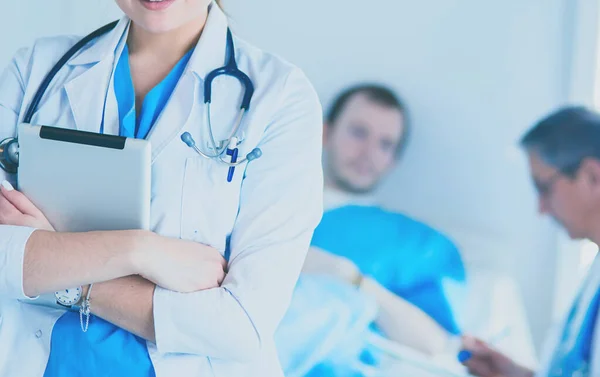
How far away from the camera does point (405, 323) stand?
5.97ft

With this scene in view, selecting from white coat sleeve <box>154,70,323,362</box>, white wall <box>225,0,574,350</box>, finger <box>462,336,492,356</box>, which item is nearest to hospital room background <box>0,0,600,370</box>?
white wall <box>225,0,574,350</box>

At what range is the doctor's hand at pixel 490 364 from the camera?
161 centimetres

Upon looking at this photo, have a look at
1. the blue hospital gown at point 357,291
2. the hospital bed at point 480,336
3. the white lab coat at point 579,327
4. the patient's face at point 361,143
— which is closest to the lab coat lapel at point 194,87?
the blue hospital gown at point 357,291

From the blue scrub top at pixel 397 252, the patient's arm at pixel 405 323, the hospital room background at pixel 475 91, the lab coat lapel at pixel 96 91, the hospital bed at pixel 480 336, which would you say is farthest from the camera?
the hospital room background at pixel 475 91

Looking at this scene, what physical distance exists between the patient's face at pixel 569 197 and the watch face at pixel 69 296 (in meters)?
1.25

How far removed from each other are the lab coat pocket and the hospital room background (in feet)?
3.89

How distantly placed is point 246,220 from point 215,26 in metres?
0.29

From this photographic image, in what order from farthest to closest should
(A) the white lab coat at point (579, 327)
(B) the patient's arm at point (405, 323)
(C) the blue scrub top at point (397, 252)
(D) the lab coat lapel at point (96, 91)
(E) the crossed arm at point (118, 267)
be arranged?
(C) the blue scrub top at point (397, 252)
(B) the patient's arm at point (405, 323)
(A) the white lab coat at point (579, 327)
(D) the lab coat lapel at point (96, 91)
(E) the crossed arm at point (118, 267)

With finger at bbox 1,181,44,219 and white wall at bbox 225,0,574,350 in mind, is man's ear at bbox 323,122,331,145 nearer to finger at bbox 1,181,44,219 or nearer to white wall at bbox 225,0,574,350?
white wall at bbox 225,0,574,350

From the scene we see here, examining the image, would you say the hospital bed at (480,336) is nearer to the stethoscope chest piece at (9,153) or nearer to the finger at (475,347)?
the finger at (475,347)

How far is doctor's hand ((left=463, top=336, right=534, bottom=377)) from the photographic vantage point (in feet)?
5.30

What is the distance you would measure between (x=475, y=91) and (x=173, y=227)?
1551 mm

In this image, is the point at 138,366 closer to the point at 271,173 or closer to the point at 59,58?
the point at 271,173

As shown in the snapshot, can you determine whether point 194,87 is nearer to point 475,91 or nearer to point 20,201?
point 20,201
